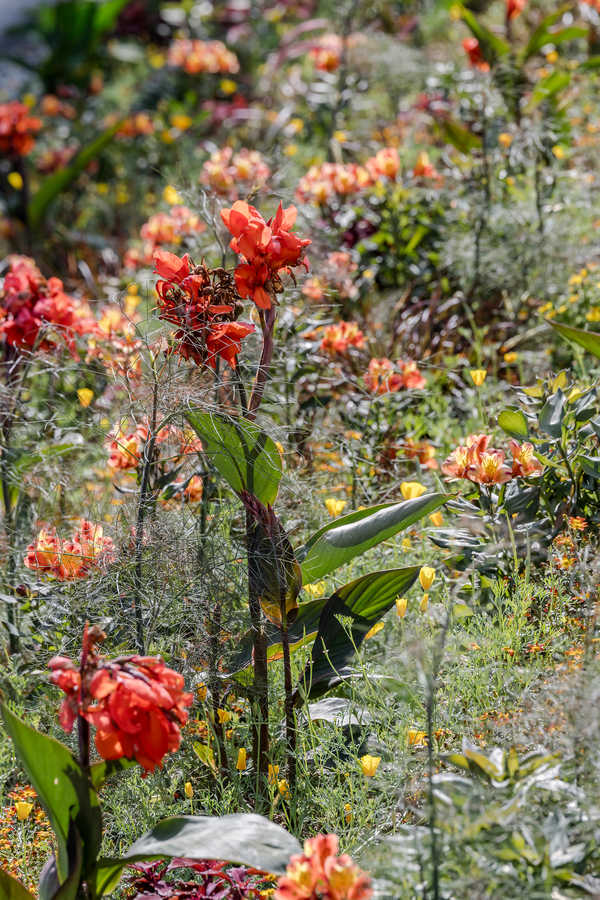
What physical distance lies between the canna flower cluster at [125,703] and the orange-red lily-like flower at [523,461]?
99 centimetres

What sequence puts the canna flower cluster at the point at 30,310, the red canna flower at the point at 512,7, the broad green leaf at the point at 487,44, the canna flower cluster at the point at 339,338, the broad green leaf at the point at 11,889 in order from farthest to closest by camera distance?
the red canna flower at the point at 512,7 < the broad green leaf at the point at 487,44 < the canna flower cluster at the point at 339,338 < the canna flower cluster at the point at 30,310 < the broad green leaf at the point at 11,889

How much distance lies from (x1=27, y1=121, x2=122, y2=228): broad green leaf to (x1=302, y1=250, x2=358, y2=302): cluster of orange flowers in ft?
9.43

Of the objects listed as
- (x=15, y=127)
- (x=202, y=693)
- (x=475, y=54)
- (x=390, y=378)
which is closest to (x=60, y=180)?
(x=15, y=127)

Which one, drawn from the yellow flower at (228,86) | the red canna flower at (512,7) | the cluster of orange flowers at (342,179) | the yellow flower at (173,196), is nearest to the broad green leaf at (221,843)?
the yellow flower at (173,196)

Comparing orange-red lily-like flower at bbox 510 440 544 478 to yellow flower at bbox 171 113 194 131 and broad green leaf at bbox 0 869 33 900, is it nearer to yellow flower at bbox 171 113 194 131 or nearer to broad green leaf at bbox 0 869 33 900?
broad green leaf at bbox 0 869 33 900

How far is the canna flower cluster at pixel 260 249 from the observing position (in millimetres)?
1655

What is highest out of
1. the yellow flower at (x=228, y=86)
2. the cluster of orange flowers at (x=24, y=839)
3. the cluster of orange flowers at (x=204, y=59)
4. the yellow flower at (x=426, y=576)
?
the cluster of orange flowers at (x=204, y=59)

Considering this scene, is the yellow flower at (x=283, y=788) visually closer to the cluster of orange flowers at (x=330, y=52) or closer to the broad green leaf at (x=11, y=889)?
the broad green leaf at (x=11, y=889)

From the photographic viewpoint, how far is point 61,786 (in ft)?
4.73

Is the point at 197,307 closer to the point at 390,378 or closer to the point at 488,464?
the point at 488,464

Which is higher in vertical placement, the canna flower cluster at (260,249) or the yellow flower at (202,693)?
the canna flower cluster at (260,249)

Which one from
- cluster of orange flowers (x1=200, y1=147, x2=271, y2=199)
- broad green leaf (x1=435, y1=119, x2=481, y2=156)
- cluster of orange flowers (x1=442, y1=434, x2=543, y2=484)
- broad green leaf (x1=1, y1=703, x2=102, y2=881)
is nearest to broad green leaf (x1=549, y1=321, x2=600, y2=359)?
cluster of orange flowers (x1=442, y1=434, x2=543, y2=484)

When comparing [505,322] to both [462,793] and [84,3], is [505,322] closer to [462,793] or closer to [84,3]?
[462,793]

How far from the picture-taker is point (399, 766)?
165 cm
